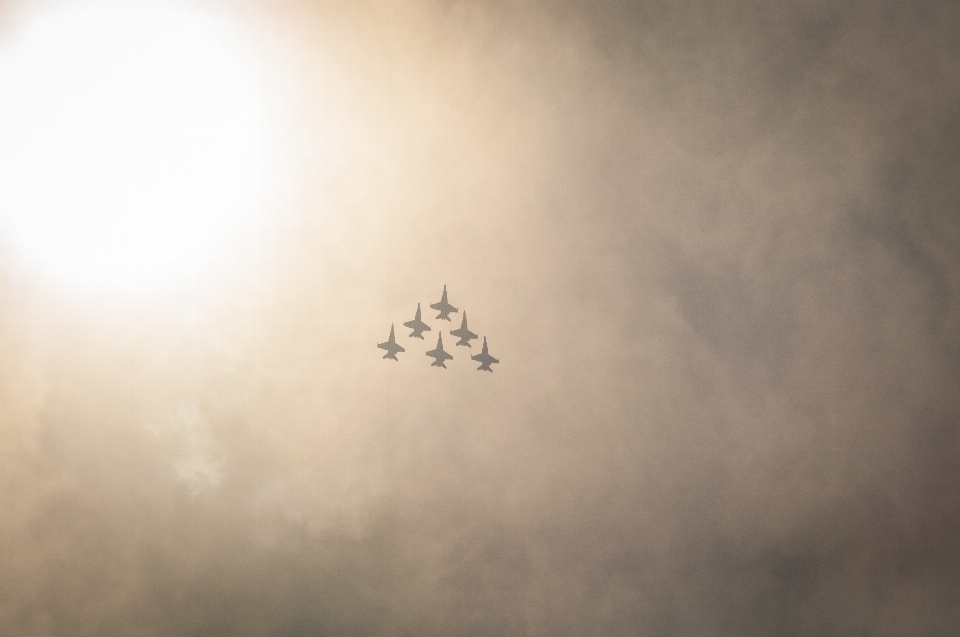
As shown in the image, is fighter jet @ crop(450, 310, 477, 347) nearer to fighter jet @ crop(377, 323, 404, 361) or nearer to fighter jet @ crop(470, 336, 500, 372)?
fighter jet @ crop(470, 336, 500, 372)

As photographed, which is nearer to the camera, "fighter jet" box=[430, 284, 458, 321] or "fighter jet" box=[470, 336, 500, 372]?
"fighter jet" box=[430, 284, 458, 321]

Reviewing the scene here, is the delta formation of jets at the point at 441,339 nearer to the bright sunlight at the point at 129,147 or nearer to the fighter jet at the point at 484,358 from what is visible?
the fighter jet at the point at 484,358

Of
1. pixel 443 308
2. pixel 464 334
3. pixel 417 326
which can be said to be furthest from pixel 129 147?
pixel 464 334

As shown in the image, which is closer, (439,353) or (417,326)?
(417,326)

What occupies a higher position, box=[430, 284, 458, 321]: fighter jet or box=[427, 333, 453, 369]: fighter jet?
box=[430, 284, 458, 321]: fighter jet

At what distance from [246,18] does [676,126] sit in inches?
282

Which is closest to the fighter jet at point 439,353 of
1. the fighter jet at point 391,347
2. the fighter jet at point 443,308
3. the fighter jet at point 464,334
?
the fighter jet at point 464,334

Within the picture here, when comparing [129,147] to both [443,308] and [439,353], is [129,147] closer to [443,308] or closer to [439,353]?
[443,308]

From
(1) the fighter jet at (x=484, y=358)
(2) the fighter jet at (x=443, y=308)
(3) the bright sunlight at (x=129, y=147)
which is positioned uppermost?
(3) the bright sunlight at (x=129, y=147)

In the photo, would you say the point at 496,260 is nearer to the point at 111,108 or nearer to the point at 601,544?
the point at 601,544

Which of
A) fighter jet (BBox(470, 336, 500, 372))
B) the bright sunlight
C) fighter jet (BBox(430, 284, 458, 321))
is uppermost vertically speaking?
the bright sunlight

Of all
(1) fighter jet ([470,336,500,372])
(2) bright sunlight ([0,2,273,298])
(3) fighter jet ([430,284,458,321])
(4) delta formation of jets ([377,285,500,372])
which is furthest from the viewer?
(2) bright sunlight ([0,2,273,298])

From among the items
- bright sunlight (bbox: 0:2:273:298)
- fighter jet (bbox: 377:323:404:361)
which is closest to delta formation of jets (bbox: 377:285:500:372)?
fighter jet (bbox: 377:323:404:361)

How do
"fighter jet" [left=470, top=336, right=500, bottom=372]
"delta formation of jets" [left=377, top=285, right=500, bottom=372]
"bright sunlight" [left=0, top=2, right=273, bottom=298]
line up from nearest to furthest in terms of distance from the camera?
"delta formation of jets" [left=377, top=285, right=500, bottom=372]
"fighter jet" [left=470, top=336, right=500, bottom=372]
"bright sunlight" [left=0, top=2, right=273, bottom=298]
